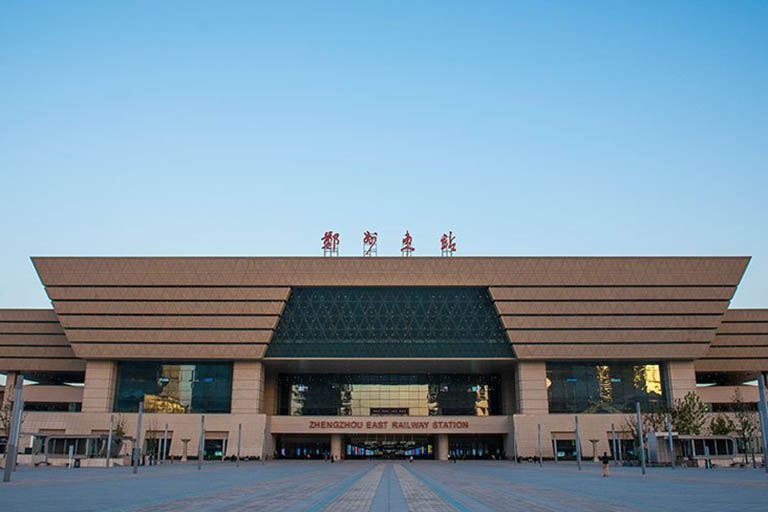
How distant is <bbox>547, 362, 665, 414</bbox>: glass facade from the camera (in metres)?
80.5

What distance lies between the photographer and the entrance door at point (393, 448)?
9188 cm

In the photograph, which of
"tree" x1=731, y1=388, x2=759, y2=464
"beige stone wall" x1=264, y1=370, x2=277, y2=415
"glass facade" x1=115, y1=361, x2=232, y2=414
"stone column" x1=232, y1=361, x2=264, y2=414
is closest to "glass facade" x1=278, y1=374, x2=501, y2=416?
"beige stone wall" x1=264, y1=370, x2=277, y2=415

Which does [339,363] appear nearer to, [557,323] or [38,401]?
[557,323]

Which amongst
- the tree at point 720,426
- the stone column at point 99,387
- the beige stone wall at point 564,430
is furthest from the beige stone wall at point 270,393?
the tree at point 720,426

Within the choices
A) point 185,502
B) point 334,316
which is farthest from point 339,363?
point 185,502

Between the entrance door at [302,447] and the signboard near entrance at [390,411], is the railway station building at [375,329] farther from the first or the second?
the signboard near entrance at [390,411]

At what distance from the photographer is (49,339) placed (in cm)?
8456

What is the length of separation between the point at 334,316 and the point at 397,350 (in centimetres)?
884

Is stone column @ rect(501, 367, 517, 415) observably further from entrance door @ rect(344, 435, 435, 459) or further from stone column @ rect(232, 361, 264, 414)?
stone column @ rect(232, 361, 264, 414)

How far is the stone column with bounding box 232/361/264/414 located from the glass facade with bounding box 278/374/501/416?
11.2 meters

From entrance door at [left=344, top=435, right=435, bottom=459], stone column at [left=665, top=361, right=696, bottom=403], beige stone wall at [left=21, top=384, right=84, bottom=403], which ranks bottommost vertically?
entrance door at [left=344, top=435, right=435, bottom=459]

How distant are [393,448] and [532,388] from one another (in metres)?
24.4

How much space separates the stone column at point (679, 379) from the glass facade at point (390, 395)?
74.3ft

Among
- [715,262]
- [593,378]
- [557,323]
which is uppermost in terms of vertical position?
[715,262]
